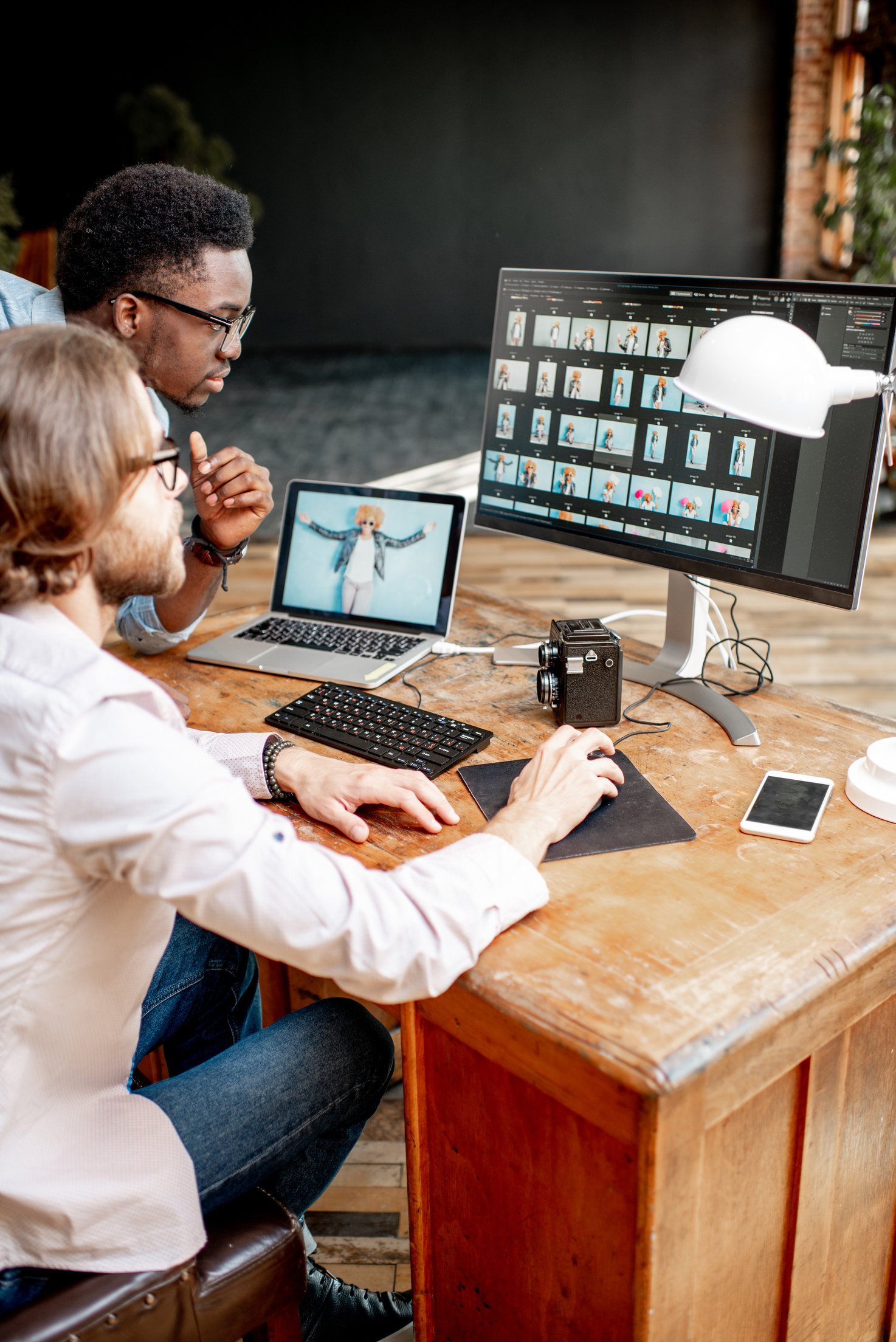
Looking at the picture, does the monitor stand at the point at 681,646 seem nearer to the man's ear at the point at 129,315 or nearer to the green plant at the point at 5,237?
the man's ear at the point at 129,315

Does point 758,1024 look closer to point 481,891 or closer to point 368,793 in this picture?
point 481,891

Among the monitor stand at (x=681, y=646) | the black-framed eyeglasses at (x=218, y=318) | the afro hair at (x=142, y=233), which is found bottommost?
the monitor stand at (x=681, y=646)

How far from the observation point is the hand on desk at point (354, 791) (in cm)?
116

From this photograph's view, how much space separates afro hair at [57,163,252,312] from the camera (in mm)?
1654

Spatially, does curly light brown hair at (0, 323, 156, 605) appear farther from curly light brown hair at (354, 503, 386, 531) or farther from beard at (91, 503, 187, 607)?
curly light brown hair at (354, 503, 386, 531)

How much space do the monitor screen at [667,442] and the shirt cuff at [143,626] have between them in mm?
568

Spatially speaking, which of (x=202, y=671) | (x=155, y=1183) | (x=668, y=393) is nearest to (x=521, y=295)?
(x=668, y=393)

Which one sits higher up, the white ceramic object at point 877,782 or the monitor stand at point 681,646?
the monitor stand at point 681,646

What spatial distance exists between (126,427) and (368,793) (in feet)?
1.66

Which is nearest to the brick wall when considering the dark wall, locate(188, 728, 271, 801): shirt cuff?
the dark wall

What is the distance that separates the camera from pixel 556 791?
1140 mm

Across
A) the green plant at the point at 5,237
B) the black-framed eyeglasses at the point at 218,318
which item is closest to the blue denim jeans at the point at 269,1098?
the black-framed eyeglasses at the point at 218,318

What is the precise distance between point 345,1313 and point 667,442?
124cm

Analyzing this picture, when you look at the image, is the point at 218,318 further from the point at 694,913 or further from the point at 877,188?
the point at 877,188
